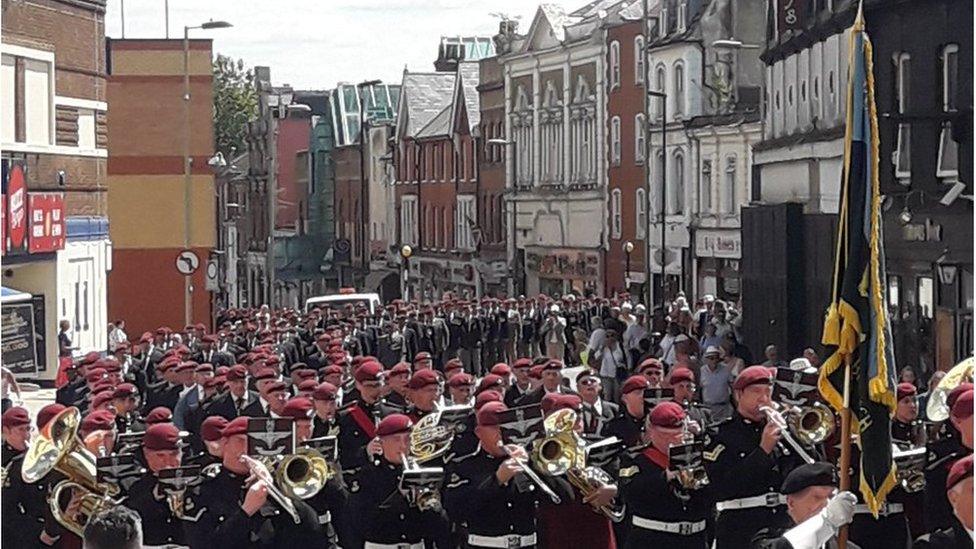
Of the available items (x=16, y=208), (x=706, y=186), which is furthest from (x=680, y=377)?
(x=706, y=186)

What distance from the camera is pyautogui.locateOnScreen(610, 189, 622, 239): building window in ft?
225

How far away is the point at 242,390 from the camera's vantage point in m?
19.2

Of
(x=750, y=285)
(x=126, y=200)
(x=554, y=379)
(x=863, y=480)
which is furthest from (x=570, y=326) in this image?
(x=863, y=480)

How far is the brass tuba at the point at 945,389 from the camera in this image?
42.3 ft

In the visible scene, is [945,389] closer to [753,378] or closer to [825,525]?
[753,378]

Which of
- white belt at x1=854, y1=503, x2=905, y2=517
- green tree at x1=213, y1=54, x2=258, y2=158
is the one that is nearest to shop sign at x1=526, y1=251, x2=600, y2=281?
green tree at x1=213, y1=54, x2=258, y2=158

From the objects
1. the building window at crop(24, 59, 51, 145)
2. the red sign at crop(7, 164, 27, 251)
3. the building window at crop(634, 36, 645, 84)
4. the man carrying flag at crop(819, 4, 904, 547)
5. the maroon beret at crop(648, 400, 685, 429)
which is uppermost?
the building window at crop(634, 36, 645, 84)

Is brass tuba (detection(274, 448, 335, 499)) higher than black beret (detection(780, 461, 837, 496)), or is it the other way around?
black beret (detection(780, 461, 837, 496))

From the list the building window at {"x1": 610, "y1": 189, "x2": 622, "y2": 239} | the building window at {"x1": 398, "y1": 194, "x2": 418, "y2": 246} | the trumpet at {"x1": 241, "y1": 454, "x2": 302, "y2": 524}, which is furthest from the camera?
the building window at {"x1": 398, "y1": 194, "x2": 418, "y2": 246}

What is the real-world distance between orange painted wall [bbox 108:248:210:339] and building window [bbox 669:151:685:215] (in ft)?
44.0

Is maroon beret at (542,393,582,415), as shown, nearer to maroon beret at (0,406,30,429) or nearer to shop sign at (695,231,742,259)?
maroon beret at (0,406,30,429)

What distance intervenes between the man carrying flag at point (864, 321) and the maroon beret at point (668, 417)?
95.7 inches

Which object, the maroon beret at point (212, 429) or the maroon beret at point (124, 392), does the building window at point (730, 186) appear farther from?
the maroon beret at point (212, 429)

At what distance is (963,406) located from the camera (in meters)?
11.5
